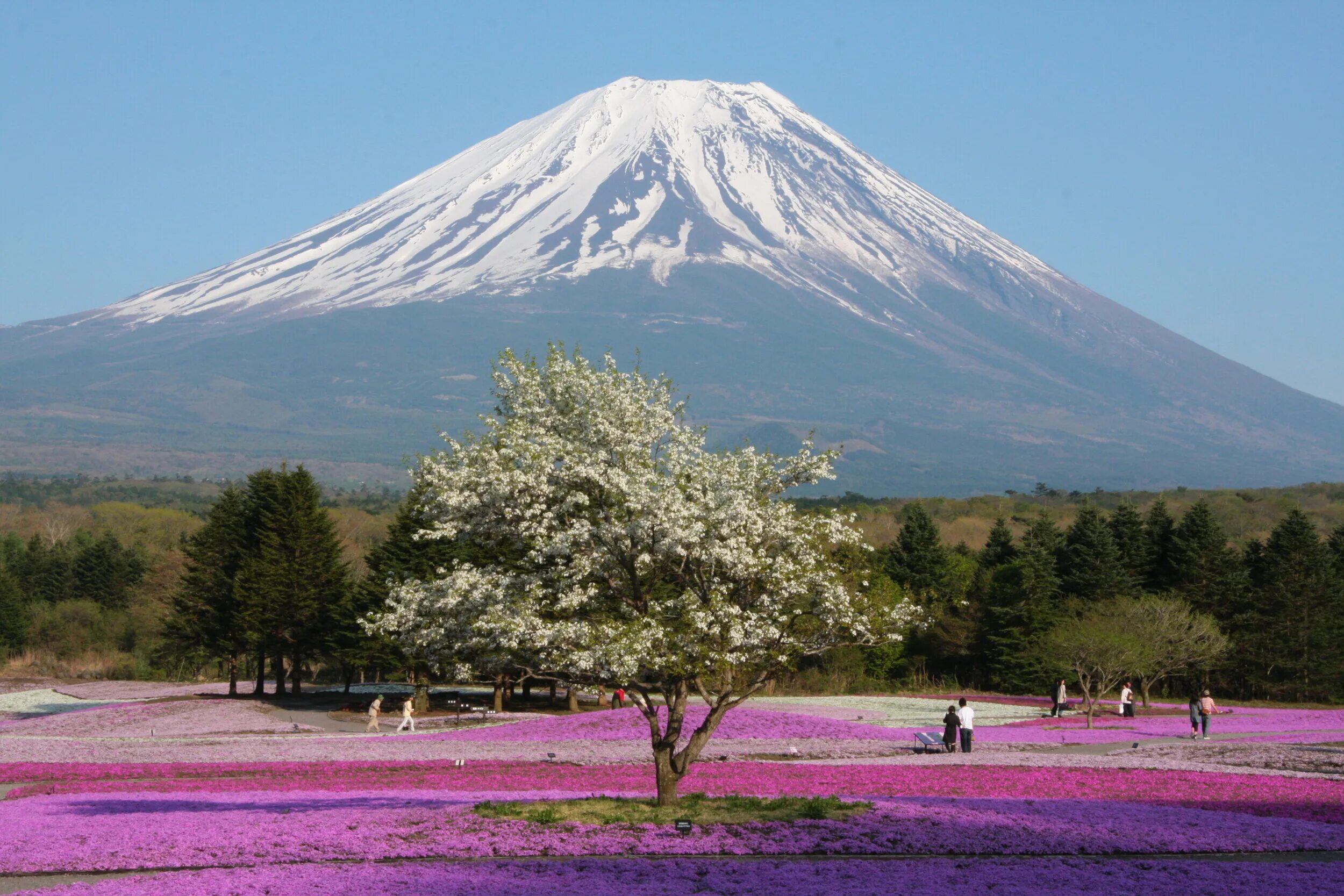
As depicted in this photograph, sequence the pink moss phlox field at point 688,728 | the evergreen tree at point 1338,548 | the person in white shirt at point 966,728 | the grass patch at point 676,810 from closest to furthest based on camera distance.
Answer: the grass patch at point 676,810, the person in white shirt at point 966,728, the pink moss phlox field at point 688,728, the evergreen tree at point 1338,548

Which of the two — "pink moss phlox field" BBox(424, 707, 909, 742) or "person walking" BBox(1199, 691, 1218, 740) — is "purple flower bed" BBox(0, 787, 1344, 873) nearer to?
"person walking" BBox(1199, 691, 1218, 740)

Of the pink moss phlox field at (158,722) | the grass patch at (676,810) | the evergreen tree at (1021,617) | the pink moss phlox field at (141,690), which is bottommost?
the pink moss phlox field at (141,690)

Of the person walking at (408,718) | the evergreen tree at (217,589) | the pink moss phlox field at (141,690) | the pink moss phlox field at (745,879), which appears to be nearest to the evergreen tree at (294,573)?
the evergreen tree at (217,589)

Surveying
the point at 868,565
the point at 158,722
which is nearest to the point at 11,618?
the point at 158,722

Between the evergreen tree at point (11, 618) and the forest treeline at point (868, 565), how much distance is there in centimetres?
12

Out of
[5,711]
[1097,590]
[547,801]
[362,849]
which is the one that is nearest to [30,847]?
[362,849]

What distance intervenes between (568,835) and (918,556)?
6157 cm

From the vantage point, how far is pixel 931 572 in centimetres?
7831

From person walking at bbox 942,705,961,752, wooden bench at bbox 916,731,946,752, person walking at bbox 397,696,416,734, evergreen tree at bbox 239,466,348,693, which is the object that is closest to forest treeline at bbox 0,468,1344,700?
evergreen tree at bbox 239,466,348,693

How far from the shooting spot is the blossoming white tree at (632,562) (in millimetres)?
19453

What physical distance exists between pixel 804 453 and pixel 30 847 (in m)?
12.2

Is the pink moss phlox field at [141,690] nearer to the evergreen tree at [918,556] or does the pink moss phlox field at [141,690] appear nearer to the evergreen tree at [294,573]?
the evergreen tree at [294,573]

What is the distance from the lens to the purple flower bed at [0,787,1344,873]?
60.9 feet

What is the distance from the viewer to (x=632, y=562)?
20125 mm
